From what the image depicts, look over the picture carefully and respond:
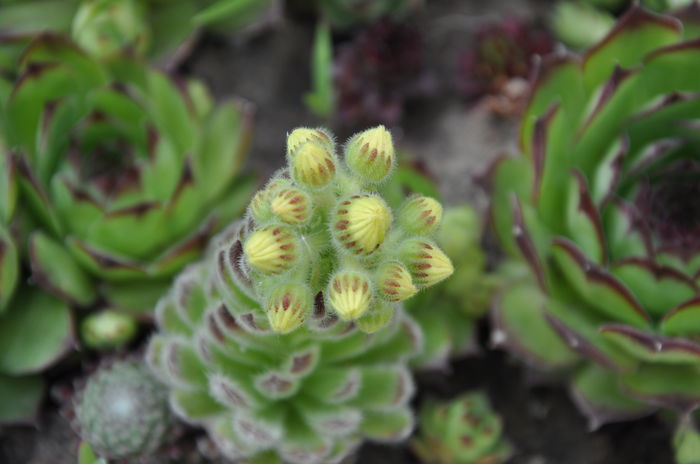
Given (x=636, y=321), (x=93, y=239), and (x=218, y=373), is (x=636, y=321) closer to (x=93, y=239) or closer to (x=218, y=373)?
(x=218, y=373)

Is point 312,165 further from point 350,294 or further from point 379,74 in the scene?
point 379,74

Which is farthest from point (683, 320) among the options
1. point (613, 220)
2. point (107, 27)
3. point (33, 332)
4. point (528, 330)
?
point (107, 27)

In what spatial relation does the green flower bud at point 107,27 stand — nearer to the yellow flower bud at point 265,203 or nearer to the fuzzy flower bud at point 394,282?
the yellow flower bud at point 265,203

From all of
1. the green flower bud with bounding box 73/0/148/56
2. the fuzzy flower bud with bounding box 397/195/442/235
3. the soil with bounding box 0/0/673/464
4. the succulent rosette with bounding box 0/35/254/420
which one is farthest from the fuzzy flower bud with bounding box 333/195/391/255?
the green flower bud with bounding box 73/0/148/56

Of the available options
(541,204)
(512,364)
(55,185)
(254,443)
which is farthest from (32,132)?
(512,364)

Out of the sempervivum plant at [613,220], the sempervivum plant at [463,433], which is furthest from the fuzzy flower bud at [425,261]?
the sempervivum plant at [463,433]
